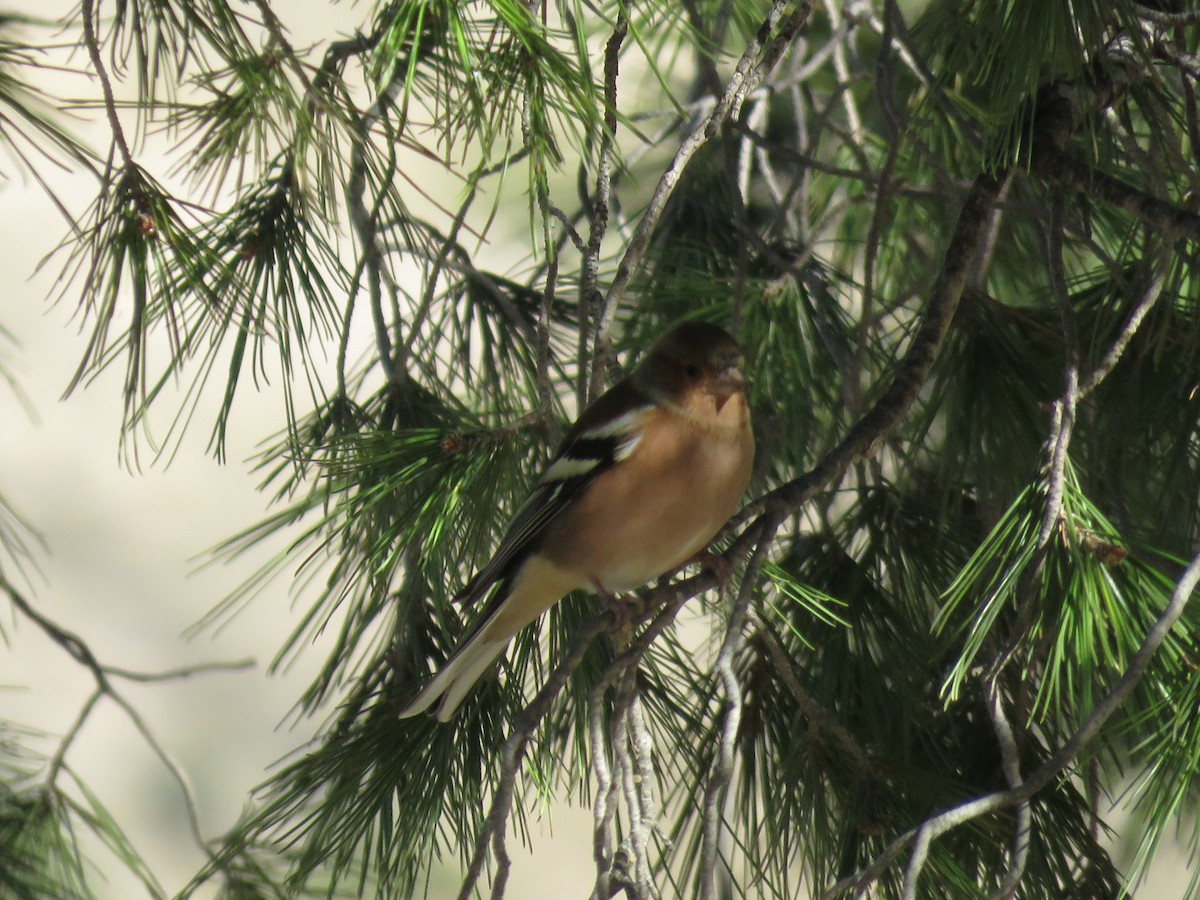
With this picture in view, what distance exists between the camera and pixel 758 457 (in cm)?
273

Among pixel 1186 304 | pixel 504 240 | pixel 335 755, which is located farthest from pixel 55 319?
pixel 1186 304

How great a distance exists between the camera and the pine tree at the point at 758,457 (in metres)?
1.55

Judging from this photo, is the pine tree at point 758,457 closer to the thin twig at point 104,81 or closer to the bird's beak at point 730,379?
the thin twig at point 104,81

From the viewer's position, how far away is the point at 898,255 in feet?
→ 11.2

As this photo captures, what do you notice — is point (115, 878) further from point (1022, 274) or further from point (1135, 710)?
point (1135, 710)

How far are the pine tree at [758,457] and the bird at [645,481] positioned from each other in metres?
0.08

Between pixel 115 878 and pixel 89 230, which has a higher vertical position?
pixel 115 878

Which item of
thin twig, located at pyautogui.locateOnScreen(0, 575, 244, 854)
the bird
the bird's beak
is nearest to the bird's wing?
the bird

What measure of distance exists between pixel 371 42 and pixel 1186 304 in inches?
56.4

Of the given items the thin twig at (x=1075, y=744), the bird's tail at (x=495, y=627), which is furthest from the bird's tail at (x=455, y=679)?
the thin twig at (x=1075, y=744)

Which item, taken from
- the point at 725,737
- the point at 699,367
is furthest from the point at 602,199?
the point at 725,737

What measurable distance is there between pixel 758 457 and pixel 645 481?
0.44m

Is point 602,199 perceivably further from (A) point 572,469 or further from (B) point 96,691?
(B) point 96,691

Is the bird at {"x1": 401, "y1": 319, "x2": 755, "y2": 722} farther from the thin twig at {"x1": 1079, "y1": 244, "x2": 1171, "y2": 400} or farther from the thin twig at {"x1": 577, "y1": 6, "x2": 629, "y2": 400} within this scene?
the thin twig at {"x1": 1079, "y1": 244, "x2": 1171, "y2": 400}
